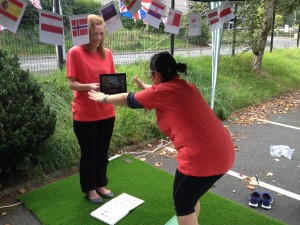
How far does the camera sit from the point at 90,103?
2.87 meters

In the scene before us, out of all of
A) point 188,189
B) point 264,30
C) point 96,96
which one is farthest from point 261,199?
point 264,30

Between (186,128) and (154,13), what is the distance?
1.53m

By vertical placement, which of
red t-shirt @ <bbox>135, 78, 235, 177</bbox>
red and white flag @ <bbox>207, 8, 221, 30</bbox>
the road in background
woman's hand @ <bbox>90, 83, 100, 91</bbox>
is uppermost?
red and white flag @ <bbox>207, 8, 221, 30</bbox>

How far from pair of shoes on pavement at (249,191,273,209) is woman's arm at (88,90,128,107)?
2.05m

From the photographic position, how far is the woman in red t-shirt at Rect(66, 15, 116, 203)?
2.76 meters

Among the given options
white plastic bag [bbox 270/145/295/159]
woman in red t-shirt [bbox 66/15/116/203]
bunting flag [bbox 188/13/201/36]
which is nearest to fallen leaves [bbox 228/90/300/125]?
white plastic bag [bbox 270/145/295/159]

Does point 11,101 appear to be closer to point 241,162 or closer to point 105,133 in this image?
point 105,133

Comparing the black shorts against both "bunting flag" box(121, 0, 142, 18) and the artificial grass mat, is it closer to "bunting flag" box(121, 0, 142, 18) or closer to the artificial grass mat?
the artificial grass mat

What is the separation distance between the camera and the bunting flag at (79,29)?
246 centimetres

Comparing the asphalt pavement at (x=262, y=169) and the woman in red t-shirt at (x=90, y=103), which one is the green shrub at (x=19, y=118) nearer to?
the asphalt pavement at (x=262, y=169)

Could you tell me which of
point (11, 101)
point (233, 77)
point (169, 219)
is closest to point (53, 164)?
point (11, 101)

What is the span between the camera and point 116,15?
2744 mm

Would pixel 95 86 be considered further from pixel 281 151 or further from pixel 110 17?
pixel 281 151

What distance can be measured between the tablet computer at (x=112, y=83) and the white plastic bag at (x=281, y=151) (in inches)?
127
